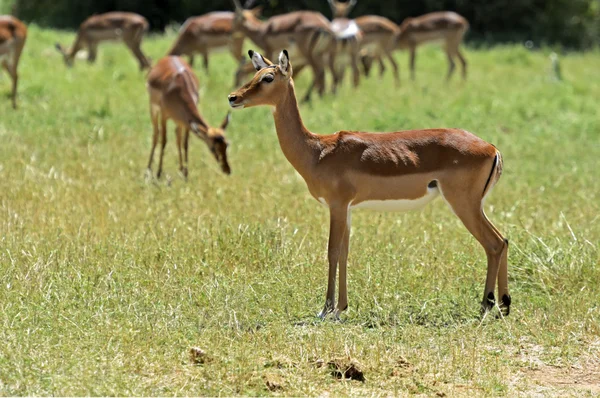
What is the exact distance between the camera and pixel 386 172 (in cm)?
549

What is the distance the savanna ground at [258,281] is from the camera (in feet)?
15.1

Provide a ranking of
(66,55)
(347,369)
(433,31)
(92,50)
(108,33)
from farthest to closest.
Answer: (433,31), (108,33), (92,50), (66,55), (347,369)

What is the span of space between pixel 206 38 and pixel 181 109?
7.42 m

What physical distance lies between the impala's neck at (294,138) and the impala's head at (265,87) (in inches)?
1.8

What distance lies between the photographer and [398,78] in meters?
17.0

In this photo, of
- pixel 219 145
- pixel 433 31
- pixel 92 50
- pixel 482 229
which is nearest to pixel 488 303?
pixel 482 229

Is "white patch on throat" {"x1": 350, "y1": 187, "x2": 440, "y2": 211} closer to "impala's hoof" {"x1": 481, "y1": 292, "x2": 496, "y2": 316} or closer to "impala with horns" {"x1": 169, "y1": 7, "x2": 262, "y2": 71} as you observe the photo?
"impala's hoof" {"x1": 481, "y1": 292, "x2": 496, "y2": 316}

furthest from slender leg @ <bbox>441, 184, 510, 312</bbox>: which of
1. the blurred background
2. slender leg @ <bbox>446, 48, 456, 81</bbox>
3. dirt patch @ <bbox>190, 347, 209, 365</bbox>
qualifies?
the blurred background

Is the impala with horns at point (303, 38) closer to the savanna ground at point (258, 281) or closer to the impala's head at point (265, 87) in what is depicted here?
the savanna ground at point (258, 281)

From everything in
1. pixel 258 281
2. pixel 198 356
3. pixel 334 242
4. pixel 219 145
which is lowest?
pixel 219 145

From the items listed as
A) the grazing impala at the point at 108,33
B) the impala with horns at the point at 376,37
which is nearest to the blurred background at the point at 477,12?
the impala with horns at the point at 376,37

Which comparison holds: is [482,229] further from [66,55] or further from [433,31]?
[433,31]

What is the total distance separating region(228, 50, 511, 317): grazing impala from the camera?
5.48m

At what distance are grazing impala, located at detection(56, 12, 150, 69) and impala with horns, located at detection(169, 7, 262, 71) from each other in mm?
1349
